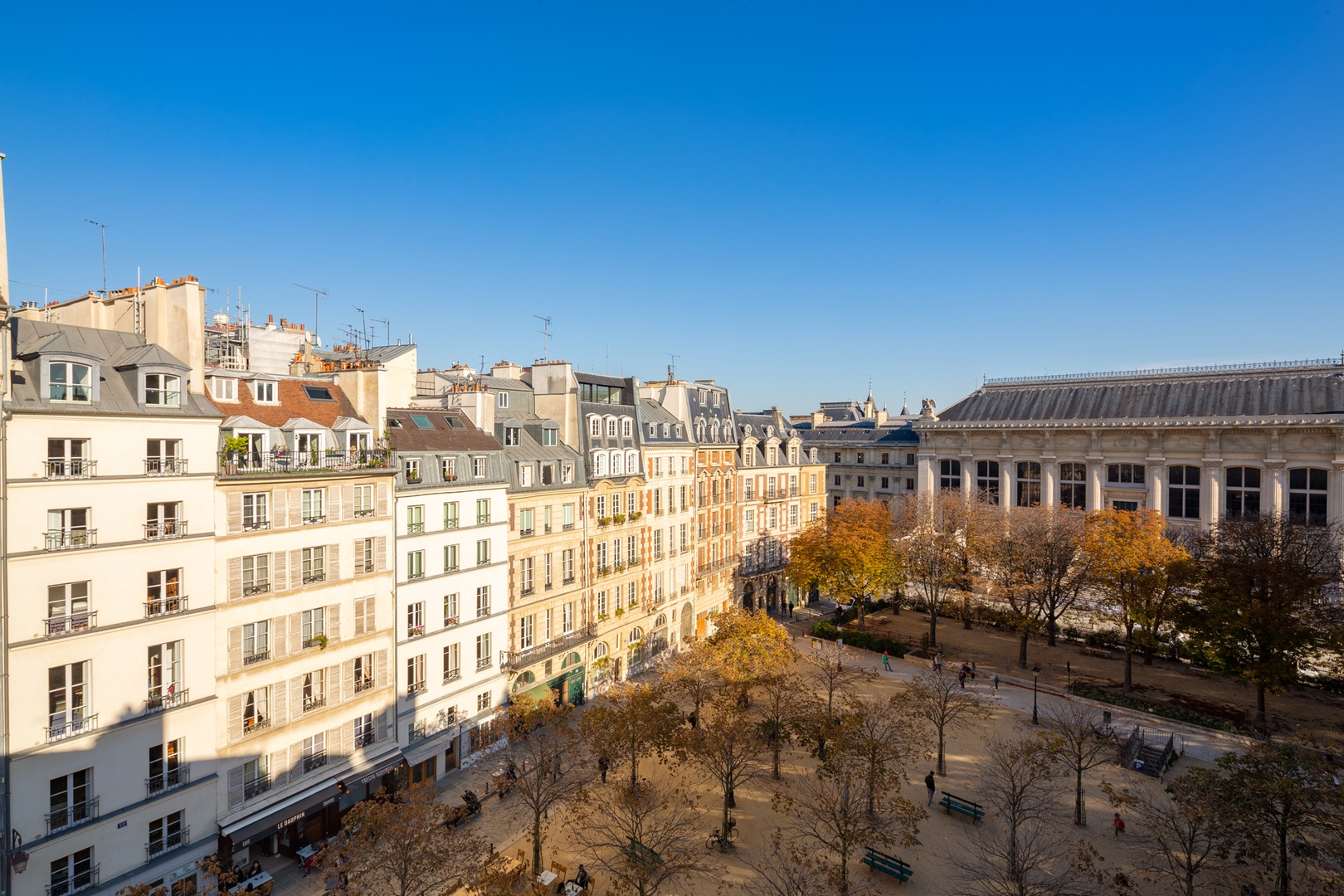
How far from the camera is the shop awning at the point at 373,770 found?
29.5m

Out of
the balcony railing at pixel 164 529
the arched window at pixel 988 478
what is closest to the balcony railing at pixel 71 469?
the balcony railing at pixel 164 529

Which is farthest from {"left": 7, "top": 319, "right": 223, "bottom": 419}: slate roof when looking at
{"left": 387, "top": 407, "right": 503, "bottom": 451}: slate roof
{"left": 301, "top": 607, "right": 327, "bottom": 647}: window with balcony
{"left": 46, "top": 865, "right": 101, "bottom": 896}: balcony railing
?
{"left": 46, "top": 865, "right": 101, "bottom": 896}: balcony railing

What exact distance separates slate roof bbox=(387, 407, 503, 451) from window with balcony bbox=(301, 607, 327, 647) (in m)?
8.34

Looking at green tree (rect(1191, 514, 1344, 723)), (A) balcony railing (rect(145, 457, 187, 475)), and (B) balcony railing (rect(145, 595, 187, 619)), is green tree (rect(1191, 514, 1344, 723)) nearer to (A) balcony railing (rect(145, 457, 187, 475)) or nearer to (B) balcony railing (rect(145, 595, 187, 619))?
(B) balcony railing (rect(145, 595, 187, 619))

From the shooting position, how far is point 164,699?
958 inches

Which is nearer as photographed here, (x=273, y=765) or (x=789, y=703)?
(x=273, y=765)

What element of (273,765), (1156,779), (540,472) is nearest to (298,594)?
(273,765)

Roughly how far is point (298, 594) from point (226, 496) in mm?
4956

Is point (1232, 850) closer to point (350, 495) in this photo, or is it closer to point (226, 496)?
point (350, 495)

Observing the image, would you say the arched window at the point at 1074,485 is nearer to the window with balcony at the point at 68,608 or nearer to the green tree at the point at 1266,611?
the green tree at the point at 1266,611

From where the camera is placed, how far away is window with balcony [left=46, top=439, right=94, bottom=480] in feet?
72.9

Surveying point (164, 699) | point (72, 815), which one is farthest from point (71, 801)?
point (164, 699)

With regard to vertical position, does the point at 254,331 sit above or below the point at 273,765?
above

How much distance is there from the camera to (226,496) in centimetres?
2641
